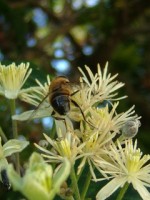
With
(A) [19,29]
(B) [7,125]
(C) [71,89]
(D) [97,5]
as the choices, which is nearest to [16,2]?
(A) [19,29]

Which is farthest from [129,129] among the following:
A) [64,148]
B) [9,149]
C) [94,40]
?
[94,40]

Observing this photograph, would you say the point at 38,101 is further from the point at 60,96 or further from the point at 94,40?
the point at 94,40

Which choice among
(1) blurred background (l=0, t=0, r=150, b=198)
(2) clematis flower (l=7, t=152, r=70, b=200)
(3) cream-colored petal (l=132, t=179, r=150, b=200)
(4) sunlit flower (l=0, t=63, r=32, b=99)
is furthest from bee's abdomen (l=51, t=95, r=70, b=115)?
(1) blurred background (l=0, t=0, r=150, b=198)

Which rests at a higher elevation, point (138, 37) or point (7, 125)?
point (138, 37)

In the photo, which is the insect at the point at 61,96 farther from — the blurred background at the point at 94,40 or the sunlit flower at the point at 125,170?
the blurred background at the point at 94,40

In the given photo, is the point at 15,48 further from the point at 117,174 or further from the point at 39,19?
the point at 117,174

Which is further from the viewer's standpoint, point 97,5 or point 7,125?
point 97,5

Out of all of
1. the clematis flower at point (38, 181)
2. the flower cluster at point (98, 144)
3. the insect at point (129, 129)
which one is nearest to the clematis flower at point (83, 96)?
the flower cluster at point (98, 144)

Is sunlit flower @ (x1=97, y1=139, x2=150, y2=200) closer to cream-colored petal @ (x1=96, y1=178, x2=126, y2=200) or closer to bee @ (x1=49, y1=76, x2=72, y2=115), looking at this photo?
cream-colored petal @ (x1=96, y1=178, x2=126, y2=200)
